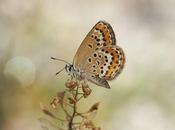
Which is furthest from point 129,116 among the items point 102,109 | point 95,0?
point 95,0

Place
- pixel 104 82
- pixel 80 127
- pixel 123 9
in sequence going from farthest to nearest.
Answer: pixel 123 9 → pixel 104 82 → pixel 80 127

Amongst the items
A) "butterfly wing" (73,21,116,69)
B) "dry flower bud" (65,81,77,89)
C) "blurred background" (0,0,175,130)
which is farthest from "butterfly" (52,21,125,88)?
"blurred background" (0,0,175,130)

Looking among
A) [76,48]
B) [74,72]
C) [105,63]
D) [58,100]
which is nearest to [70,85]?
[58,100]

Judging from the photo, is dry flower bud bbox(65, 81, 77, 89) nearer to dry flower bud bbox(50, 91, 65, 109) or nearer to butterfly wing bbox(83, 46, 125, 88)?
dry flower bud bbox(50, 91, 65, 109)

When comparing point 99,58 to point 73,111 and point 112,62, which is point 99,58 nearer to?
point 112,62

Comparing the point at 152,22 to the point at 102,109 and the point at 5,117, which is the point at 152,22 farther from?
the point at 5,117

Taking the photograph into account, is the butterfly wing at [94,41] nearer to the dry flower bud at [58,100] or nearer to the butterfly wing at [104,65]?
the butterfly wing at [104,65]
